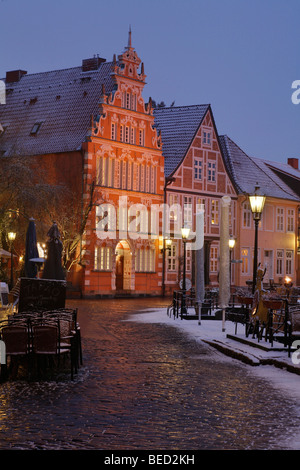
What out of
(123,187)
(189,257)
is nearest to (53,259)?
(123,187)

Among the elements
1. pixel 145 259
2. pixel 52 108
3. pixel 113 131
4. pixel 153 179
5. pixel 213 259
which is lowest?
pixel 145 259

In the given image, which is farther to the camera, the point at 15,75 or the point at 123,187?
the point at 15,75

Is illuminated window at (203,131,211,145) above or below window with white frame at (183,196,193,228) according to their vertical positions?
above

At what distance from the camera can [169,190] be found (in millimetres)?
51875

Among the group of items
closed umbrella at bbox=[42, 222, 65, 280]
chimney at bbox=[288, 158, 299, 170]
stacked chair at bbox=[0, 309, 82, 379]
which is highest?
chimney at bbox=[288, 158, 299, 170]

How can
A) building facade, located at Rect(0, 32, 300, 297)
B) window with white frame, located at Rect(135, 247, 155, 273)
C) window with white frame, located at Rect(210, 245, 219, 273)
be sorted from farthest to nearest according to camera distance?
window with white frame, located at Rect(210, 245, 219, 273)
window with white frame, located at Rect(135, 247, 155, 273)
building facade, located at Rect(0, 32, 300, 297)

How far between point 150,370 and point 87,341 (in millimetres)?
5000

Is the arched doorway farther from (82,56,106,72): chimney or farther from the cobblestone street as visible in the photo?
the cobblestone street

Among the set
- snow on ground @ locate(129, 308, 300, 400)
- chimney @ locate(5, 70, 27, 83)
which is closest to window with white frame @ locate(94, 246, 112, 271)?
chimney @ locate(5, 70, 27, 83)

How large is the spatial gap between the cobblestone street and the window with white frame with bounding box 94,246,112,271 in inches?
1232

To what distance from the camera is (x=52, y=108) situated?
51344 millimetres

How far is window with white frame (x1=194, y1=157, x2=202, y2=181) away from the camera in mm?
53862

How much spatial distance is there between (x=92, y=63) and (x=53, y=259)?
96.9 ft

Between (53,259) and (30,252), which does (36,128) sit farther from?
(53,259)
